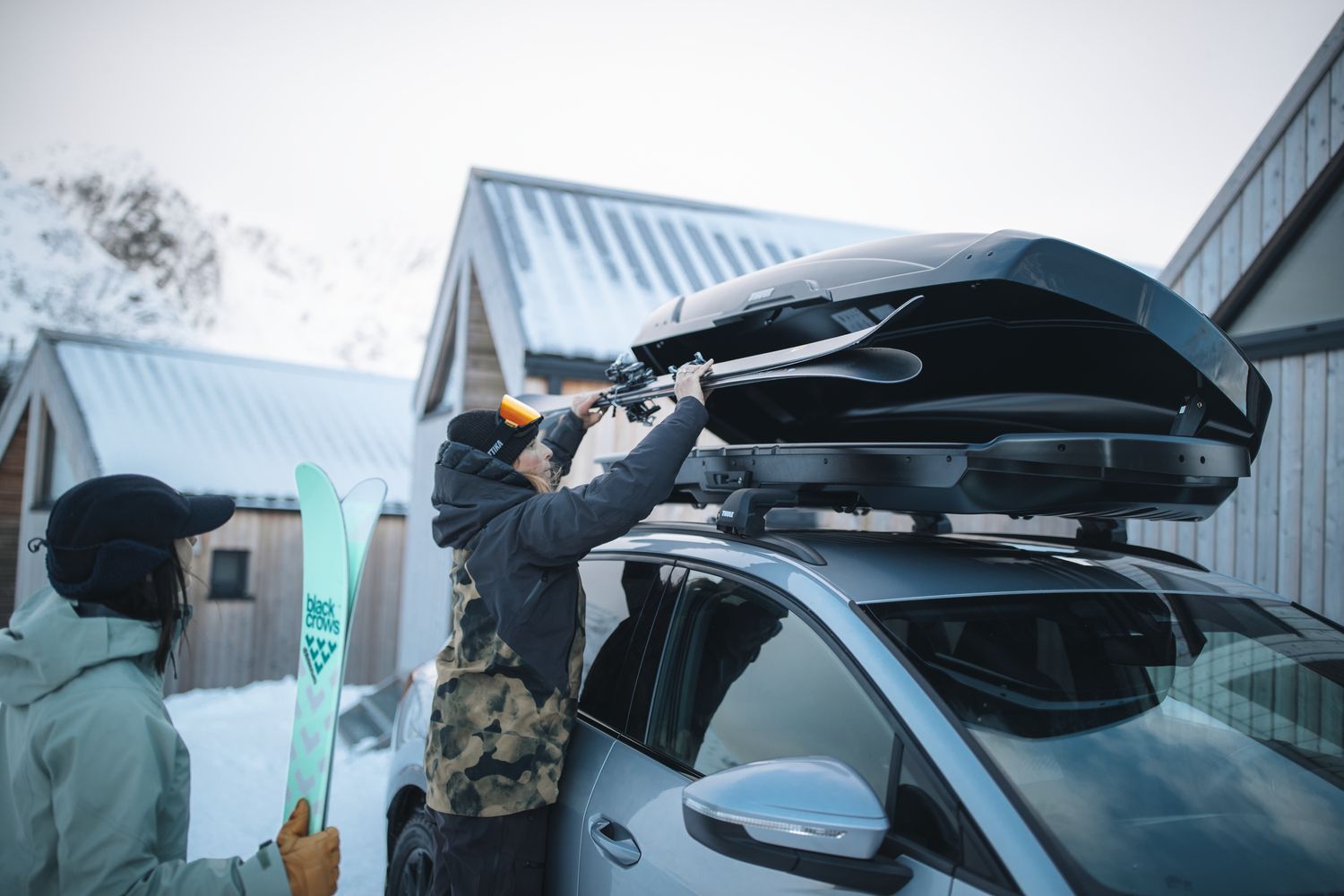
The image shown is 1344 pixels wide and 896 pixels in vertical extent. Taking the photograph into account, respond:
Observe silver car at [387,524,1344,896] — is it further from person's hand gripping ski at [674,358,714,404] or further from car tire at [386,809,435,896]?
car tire at [386,809,435,896]

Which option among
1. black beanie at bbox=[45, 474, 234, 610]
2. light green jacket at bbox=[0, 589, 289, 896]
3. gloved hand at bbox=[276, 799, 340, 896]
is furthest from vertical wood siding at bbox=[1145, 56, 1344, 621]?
black beanie at bbox=[45, 474, 234, 610]

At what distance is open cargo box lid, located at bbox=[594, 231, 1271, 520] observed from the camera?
2.13 metres

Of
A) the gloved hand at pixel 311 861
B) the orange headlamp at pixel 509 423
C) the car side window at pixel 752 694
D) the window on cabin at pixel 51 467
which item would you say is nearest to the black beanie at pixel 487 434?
the orange headlamp at pixel 509 423

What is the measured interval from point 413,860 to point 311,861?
53.5 inches

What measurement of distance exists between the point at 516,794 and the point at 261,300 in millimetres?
52748

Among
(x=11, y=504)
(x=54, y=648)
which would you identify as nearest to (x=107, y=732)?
(x=54, y=648)

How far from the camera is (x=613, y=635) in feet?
9.07

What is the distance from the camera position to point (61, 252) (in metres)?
37.5

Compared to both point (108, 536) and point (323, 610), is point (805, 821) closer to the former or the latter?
point (108, 536)

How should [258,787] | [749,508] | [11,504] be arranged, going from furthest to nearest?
1. [11,504]
2. [258,787]
3. [749,508]

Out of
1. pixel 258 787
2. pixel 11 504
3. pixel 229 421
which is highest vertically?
pixel 229 421

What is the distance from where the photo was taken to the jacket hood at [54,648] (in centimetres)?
169

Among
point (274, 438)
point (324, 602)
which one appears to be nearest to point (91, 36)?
point (274, 438)

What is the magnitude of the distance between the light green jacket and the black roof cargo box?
5.29ft
